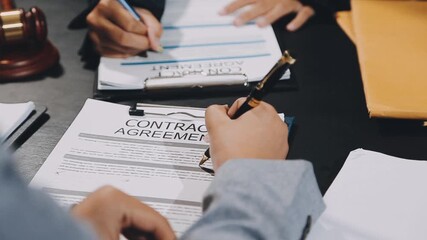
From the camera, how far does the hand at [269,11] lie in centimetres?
120

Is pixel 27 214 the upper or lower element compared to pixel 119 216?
upper

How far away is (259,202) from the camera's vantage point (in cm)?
63

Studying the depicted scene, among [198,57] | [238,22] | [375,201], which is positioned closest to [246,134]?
[375,201]

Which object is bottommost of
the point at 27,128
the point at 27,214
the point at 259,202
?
the point at 27,128

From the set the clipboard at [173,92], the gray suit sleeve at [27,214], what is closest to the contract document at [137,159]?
the clipboard at [173,92]

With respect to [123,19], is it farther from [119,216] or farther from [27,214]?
[27,214]

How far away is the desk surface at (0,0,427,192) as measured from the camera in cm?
88

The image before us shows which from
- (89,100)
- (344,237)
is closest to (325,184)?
(344,237)

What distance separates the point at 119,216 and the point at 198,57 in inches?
19.0

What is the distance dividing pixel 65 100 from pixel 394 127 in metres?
0.54

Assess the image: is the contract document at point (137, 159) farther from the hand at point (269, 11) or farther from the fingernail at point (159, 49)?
the hand at point (269, 11)

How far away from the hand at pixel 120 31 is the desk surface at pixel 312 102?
64 millimetres

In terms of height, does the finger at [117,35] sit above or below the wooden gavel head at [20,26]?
below

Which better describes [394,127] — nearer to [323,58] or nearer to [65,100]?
[323,58]
